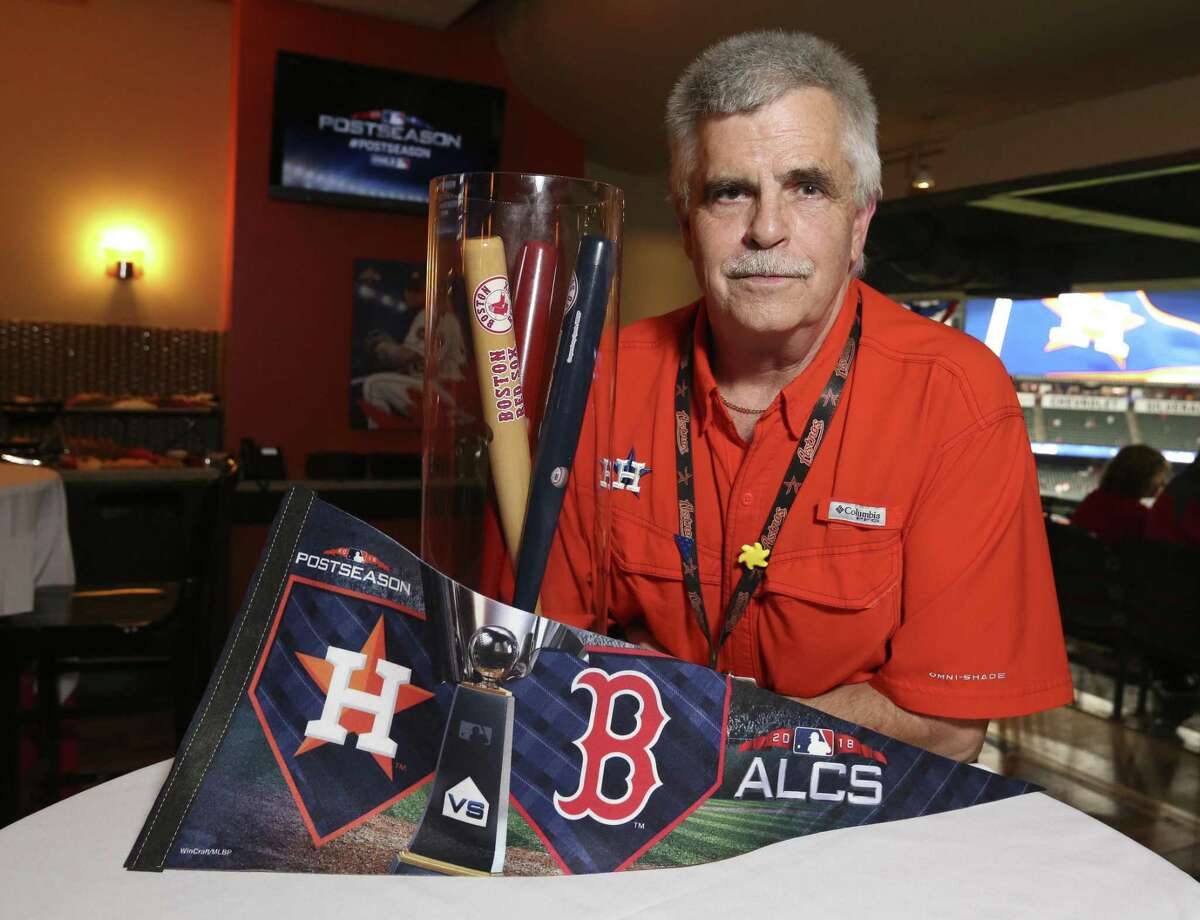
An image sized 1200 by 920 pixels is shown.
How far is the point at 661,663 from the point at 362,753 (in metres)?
0.18

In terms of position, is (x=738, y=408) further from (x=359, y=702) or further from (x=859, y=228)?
(x=359, y=702)

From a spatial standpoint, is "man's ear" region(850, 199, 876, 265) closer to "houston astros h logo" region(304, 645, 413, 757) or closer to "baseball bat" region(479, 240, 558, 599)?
"baseball bat" region(479, 240, 558, 599)

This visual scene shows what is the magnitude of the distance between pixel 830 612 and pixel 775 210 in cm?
45

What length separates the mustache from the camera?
117 cm

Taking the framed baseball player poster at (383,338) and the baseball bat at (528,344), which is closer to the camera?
the baseball bat at (528,344)

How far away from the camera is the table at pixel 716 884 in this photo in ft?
1.86

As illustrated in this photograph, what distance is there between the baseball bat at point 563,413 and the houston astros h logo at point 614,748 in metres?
0.07

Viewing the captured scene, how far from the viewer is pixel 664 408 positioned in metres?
1.35

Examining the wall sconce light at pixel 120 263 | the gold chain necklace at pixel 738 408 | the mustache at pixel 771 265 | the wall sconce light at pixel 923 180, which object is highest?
the wall sconce light at pixel 923 180

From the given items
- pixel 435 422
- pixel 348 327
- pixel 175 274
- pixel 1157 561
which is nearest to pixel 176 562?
pixel 435 422

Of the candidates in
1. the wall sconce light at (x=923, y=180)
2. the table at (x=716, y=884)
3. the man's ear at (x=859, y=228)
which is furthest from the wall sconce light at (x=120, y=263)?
the table at (x=716, y=884)

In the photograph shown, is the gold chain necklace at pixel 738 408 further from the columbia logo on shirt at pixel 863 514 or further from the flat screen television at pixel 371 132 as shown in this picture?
the flat screen television at pixel 371 132

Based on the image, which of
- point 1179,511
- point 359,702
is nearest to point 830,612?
point 359,702

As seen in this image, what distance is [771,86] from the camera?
3.83 feet
